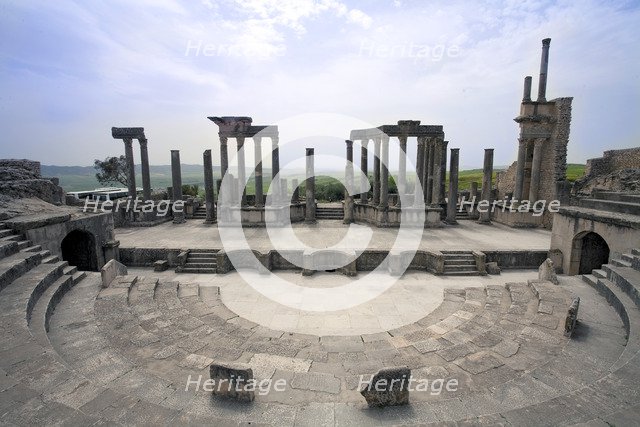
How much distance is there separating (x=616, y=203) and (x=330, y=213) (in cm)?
1477

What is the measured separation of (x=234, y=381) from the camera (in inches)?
169

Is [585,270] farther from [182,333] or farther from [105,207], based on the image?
[105,207]

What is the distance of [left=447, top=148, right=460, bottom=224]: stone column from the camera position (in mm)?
19500

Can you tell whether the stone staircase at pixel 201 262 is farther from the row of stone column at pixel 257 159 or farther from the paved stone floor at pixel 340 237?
the row of stone column at pixel 257 159

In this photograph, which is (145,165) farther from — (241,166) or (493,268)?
(493,268)

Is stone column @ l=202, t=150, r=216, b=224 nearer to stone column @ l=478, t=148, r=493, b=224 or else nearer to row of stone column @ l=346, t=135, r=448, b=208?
row of stone column @ l=346, t=135, r=448, b=208

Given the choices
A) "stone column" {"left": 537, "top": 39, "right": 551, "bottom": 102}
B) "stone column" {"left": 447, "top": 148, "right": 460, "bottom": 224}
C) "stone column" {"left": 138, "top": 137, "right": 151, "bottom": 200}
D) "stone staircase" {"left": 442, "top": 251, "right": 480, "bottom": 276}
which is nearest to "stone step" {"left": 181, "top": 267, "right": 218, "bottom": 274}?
"stone staircase" {"left": 442, "top": 251, "right": 480, "bottom": 276}

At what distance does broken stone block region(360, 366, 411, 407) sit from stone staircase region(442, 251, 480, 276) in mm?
8468

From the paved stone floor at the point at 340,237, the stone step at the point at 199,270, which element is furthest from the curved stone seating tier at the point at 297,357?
the paved stone floor at the point at 340,237

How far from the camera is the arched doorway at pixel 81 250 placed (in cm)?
1250

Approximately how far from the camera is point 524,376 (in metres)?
4.95

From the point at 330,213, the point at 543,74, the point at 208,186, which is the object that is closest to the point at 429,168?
the point at 330,213

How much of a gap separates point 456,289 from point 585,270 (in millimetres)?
6100

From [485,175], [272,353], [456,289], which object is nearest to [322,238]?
[456,289]
